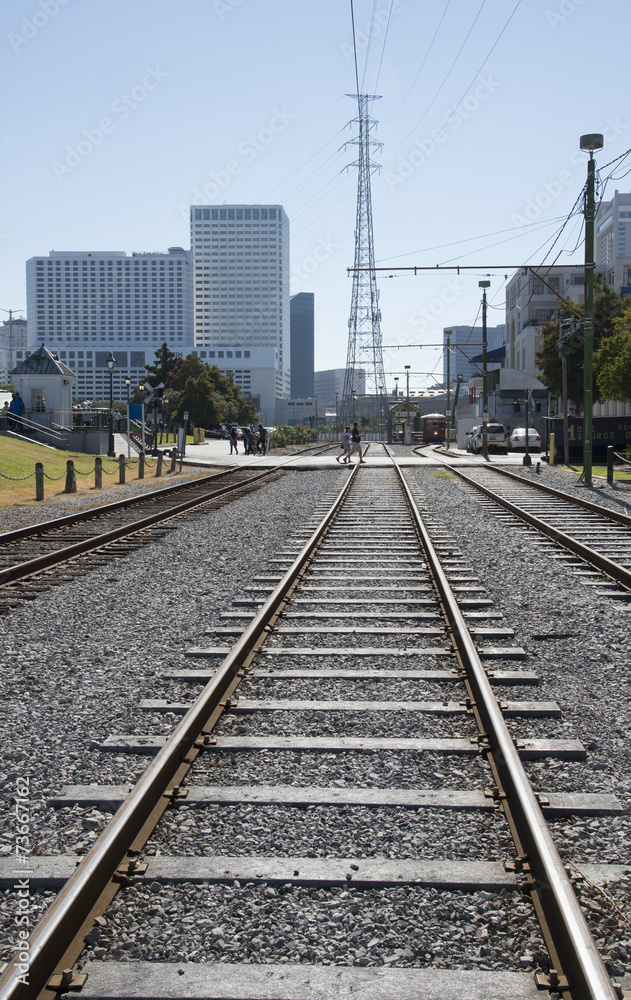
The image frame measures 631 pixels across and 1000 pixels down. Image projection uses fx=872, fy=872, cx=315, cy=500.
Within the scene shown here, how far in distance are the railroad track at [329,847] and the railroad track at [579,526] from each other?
158 inches

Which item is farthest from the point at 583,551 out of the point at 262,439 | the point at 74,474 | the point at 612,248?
the point at 612,248

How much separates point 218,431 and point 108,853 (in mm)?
84273

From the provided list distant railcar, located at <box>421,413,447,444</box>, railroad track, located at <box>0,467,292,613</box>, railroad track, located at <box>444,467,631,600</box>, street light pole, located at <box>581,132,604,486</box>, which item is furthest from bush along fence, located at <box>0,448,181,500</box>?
distant railcar, located at <box>421,413,447,444</box>

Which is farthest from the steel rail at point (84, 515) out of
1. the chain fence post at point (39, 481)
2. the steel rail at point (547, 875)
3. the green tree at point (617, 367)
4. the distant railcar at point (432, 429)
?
the distant railcar at point (432, 429)

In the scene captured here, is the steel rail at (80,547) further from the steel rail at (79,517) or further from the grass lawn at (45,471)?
the grass lawn at (45,471)

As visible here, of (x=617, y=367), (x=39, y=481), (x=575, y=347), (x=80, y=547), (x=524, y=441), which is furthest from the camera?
(x=575, y=347)

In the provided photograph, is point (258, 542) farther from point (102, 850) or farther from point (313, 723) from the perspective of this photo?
point (102, 850)

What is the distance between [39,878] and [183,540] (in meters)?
10.5

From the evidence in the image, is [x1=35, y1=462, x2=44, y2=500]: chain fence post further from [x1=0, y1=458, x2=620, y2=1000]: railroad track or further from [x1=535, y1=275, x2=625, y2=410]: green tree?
[x1=535, y1=275, x2=625, y2=410]: green tree

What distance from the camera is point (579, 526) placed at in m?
15.2

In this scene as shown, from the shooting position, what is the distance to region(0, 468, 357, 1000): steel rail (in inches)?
107

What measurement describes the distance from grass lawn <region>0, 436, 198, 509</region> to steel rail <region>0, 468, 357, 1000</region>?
1602cm

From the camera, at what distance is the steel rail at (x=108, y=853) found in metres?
2.72

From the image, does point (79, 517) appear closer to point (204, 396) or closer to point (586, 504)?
point (586, 504)
